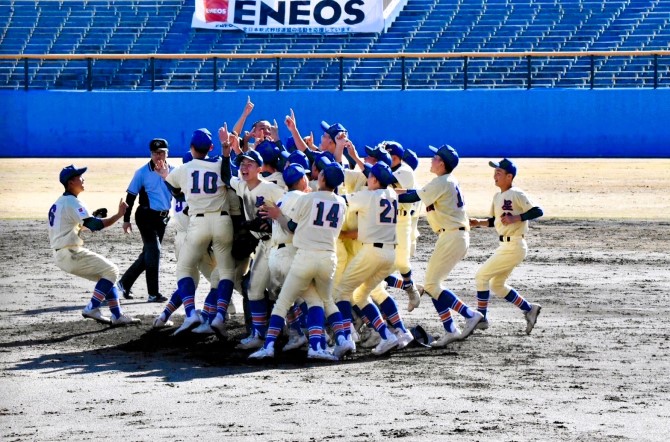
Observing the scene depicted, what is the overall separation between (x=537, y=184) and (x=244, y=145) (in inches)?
552

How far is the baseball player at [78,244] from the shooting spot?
11599 mm

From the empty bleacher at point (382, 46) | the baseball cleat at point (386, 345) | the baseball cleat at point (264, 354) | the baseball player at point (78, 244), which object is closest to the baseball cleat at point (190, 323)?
the baseball player at point (78, 244)

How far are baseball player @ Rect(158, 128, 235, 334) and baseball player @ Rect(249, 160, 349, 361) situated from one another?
3.75ft

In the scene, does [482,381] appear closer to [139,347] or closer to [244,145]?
[139,347]

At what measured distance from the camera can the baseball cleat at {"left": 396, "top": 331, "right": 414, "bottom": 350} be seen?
1074cm

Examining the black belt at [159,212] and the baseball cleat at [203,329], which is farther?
the black belt at [159,212]

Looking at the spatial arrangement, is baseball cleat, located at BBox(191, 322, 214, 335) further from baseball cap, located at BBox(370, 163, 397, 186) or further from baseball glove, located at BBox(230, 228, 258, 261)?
baseball cap, located at BBox(370, 163, 397, 186)

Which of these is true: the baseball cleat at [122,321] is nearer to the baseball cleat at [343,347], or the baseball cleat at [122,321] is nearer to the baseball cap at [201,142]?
the baseball cap at [201,142]

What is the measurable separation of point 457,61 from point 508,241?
22.8 metres

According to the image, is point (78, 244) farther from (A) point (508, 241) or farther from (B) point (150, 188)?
(A) point (508, 241)

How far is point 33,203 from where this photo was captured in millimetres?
23969

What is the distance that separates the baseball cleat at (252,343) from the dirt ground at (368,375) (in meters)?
0.19

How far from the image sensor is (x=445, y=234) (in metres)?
11.2

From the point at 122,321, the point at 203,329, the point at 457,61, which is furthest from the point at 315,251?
the point at 457,61
